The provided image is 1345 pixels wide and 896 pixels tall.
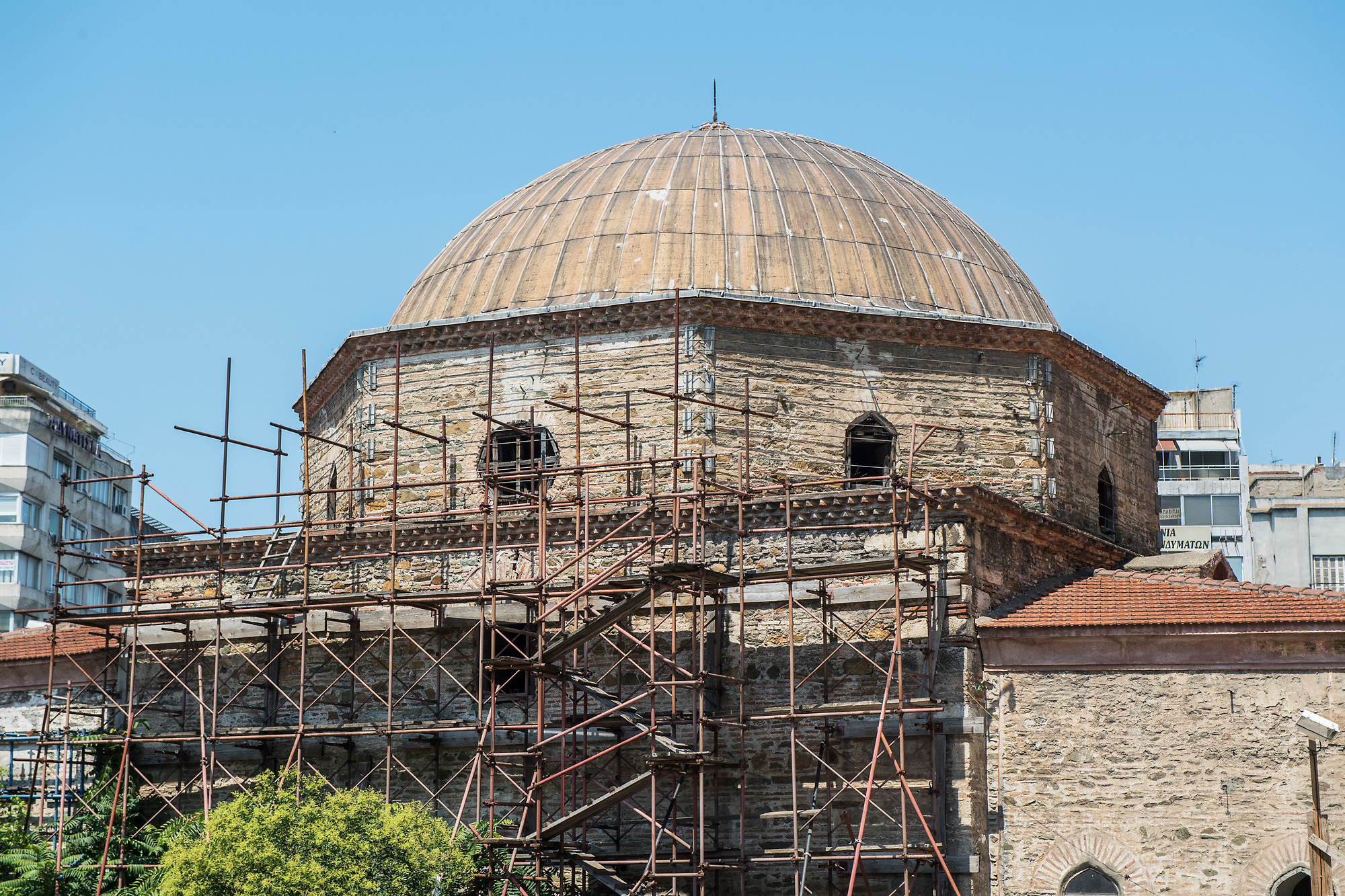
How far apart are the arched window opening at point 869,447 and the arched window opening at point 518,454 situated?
333cm

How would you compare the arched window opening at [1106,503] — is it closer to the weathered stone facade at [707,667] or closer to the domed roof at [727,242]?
the weathered stone facade at [707,667]

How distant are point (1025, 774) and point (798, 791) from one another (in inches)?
88.4

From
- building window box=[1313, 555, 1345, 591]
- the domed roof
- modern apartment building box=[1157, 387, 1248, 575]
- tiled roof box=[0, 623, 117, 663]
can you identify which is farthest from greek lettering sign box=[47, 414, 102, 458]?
building window box=[1313, 555, 1345, 591]

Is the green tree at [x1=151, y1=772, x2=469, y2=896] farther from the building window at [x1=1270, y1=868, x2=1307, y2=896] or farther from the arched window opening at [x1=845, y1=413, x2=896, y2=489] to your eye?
the building window at [x1=1270, y1=868, x2=1307, y2=896]

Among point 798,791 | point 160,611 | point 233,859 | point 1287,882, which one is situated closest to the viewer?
point 233,859

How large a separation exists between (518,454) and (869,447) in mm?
4040

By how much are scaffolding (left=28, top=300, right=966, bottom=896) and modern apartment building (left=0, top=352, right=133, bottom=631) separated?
18919 millimetres

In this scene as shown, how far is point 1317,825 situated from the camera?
14758mm

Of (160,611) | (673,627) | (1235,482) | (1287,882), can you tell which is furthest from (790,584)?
(1235,482)

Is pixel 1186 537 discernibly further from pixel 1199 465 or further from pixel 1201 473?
pixel 1199 465

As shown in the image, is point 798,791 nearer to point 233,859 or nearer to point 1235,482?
point 233,859

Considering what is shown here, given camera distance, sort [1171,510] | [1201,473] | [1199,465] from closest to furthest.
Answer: [1171,510] → [1201,473] → [1199,465]

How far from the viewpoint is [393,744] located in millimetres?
17844

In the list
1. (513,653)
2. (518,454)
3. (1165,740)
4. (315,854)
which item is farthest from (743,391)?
(315,854)
